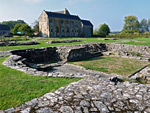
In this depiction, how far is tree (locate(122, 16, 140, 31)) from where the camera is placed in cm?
6200

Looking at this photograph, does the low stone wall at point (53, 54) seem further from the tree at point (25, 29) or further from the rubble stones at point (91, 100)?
the tree at point (25, 29)

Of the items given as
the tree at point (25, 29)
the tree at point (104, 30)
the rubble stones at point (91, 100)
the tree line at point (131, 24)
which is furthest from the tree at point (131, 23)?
the rubble stones at point (91, 100)

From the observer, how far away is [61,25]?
51.6 metres

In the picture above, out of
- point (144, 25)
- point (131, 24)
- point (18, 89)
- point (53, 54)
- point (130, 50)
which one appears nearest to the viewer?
point (18, 89)

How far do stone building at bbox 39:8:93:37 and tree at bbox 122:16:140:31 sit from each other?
1800 centimetres

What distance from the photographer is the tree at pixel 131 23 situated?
6200 cm

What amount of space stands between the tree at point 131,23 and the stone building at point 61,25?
17997 millimetres

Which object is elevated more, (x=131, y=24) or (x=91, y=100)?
(x=131, y=24)

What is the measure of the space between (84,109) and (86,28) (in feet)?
198

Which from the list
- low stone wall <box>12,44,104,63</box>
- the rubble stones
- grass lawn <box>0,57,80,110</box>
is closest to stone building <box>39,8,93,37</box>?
low stone wall <box>12,44,104,63</box>

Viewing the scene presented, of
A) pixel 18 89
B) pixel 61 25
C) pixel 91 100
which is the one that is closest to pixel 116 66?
pixel 91 100

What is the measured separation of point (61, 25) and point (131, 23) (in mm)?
34752

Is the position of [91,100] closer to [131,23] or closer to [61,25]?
[61,25]

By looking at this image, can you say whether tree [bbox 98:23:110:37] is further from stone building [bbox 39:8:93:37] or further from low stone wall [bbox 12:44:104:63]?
low stone wall [bbox 12:44:104:63]
